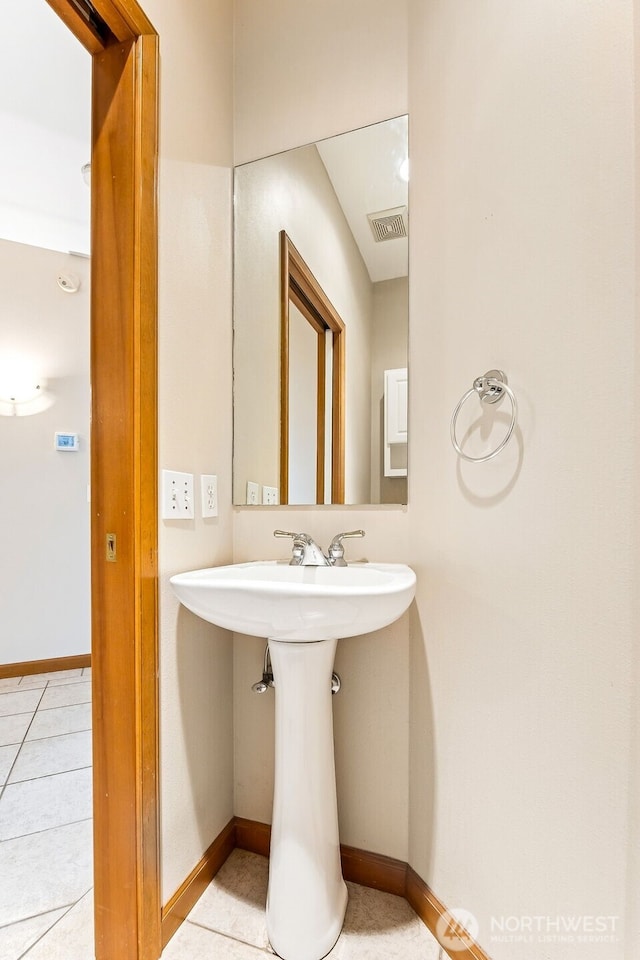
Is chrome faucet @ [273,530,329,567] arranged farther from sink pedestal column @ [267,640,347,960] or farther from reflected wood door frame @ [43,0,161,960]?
reflected wood door frame @ [43,0,161,960]

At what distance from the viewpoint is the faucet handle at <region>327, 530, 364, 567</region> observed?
1171mm

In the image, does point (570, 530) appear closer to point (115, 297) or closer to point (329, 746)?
point (329, 746)

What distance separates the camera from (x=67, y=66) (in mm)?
1818

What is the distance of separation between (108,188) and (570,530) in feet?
3.81

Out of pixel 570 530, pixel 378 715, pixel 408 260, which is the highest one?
pixel 408 260

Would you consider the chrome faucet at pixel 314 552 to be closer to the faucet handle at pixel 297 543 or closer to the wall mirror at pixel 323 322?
the faucet handle at pixel 297 543

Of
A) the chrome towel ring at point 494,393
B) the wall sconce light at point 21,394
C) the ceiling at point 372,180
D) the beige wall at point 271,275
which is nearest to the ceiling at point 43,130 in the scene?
the wall sconce light at point 21,394

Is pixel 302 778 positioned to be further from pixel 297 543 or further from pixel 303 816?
pixel 297 543

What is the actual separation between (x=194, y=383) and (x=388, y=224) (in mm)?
698

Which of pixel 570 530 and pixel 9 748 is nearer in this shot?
pixel 570 530

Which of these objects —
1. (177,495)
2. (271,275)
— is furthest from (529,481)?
(271,275)

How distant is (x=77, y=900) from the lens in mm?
1142

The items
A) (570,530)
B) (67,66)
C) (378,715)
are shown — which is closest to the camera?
(570,530)

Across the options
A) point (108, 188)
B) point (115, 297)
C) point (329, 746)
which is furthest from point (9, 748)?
point (108, 188)
